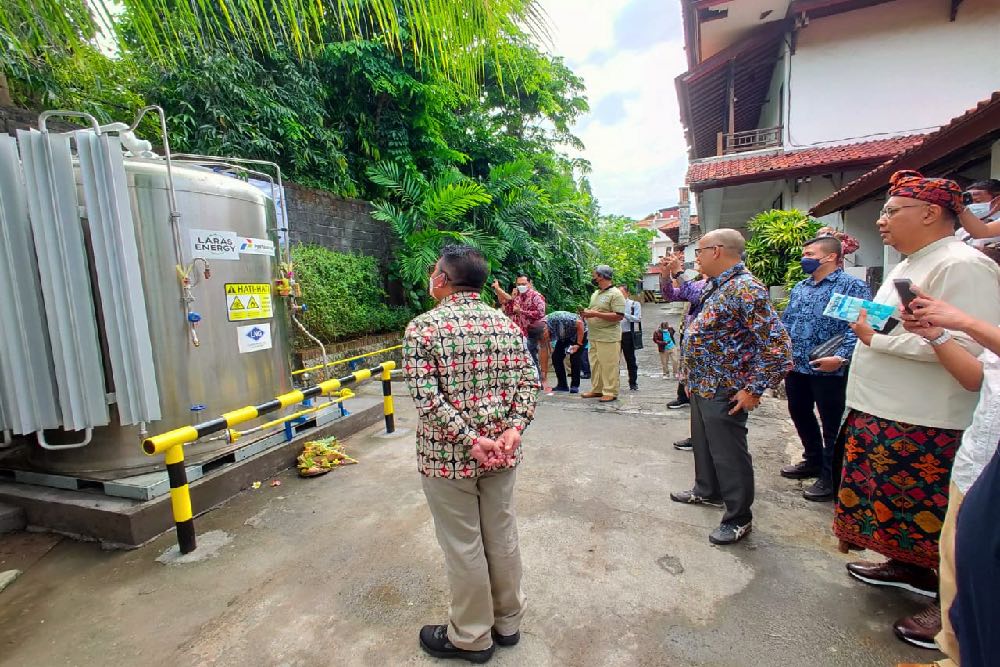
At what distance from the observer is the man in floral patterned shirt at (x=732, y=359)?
8.87 feet

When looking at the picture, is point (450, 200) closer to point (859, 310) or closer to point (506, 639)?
point (859, 310)

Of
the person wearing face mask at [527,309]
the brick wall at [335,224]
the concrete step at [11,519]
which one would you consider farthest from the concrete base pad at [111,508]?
the brick wall at [335,224]

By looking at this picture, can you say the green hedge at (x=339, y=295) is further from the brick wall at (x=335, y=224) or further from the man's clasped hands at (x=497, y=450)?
the man's clasped hands at (x=497, y=450)

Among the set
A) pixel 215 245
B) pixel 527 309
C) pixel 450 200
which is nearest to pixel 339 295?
pixel 450 200

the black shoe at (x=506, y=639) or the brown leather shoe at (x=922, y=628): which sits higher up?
the black shoe at (x=506, y=639)

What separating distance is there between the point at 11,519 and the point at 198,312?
1822mm

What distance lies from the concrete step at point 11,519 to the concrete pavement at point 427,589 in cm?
7

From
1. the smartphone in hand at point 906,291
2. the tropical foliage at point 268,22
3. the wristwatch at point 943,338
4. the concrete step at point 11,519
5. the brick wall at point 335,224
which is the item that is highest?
the brick wall at point 335,224

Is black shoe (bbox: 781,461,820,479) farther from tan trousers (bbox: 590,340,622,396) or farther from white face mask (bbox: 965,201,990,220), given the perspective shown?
tan trousers (bbox: 590,340,622,396)

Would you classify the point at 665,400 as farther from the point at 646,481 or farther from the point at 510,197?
the point at 510,197

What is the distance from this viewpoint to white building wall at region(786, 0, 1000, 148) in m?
9.79

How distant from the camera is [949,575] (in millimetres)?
1744

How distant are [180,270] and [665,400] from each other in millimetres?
5600

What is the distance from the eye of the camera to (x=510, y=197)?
10.8 metres
